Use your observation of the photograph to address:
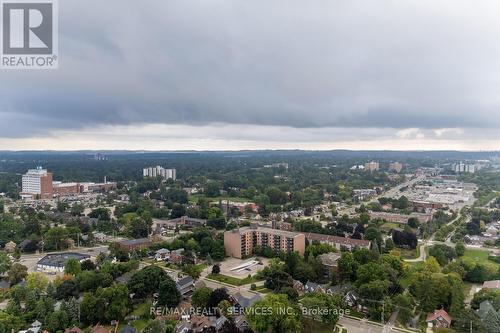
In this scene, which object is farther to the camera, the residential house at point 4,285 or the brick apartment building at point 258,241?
the brick apartment building at point 258,241

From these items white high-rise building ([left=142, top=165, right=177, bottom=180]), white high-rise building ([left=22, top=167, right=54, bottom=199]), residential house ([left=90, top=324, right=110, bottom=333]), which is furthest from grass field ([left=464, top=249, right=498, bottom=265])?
white high-rise building ([left=142, top=165, right=177, bottom=180])

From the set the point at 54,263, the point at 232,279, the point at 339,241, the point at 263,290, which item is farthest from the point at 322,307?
the point at 54,263

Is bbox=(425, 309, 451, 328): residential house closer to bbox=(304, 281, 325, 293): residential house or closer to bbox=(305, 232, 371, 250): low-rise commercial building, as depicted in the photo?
bbox=(304, 281, 325, 293): residential house

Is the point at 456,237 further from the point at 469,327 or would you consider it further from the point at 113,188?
the point at 113,188

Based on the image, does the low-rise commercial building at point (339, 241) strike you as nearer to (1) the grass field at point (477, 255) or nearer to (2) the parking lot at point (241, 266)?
(2) the parking lot at point (241, 266)

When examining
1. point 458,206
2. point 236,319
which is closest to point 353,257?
point 236,319

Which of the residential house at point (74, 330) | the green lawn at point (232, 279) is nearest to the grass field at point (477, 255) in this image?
the green lawn at point (232, 279)
